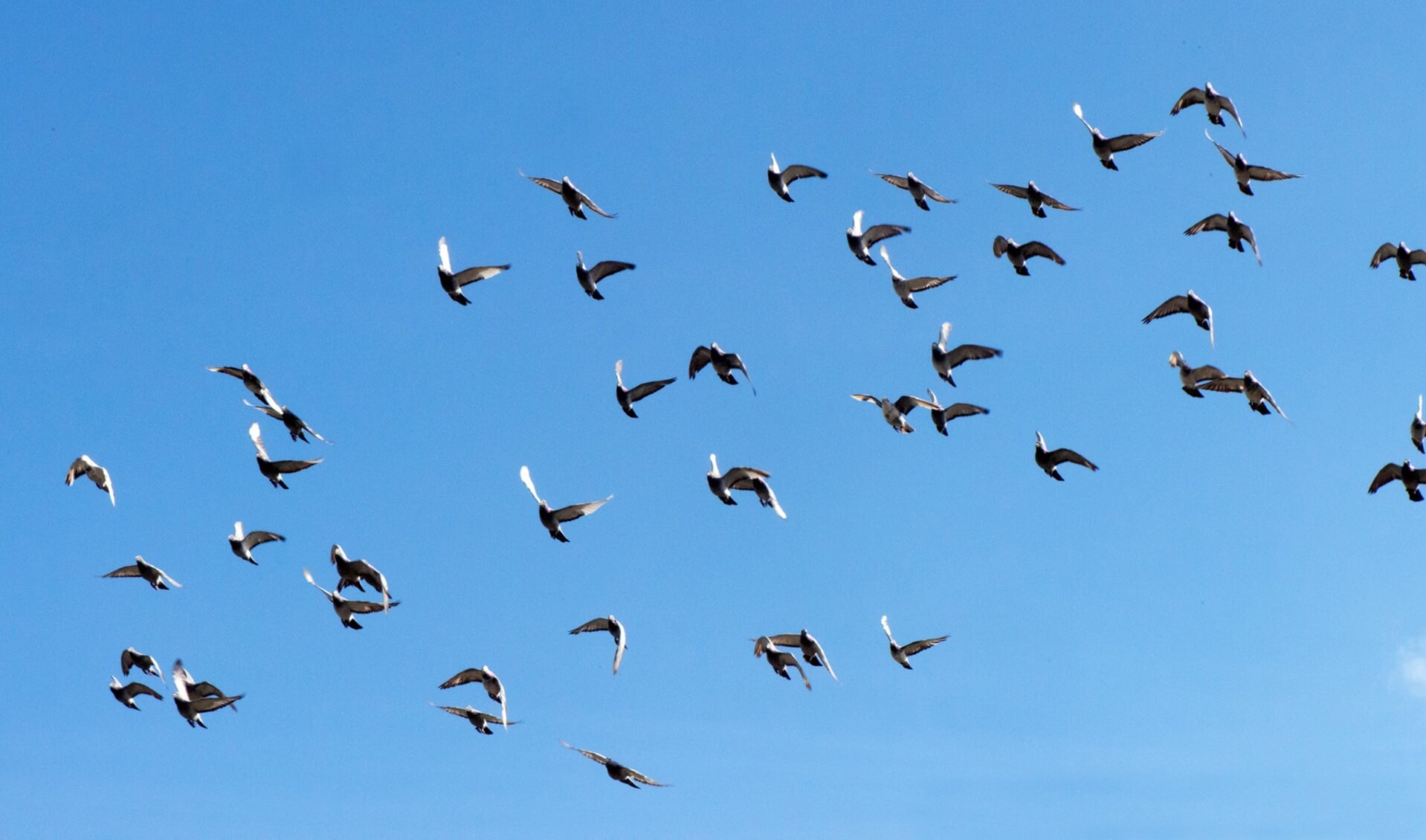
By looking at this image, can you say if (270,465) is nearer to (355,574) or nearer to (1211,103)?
(355,574)

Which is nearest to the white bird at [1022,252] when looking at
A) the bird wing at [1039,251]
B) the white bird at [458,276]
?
the bird wing at [1039,251]

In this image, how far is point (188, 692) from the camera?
148ft

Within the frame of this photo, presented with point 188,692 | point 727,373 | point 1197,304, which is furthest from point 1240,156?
point 188,692

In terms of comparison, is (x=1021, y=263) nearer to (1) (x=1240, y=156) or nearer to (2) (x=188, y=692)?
(1) (x=1240, y=156)

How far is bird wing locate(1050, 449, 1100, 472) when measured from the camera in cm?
4816

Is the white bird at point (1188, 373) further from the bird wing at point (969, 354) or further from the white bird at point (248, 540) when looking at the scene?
the white bird at point (248, 540)

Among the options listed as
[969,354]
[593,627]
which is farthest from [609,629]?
[969,354]

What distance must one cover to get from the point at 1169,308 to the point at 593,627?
1874 centimetres

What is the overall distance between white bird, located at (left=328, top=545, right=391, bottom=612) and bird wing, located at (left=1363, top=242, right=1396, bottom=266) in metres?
9.95

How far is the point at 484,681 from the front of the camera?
167 feet

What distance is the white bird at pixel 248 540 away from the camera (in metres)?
48.8

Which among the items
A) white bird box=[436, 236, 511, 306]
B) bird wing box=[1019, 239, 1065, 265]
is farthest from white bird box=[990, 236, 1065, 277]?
white bird box=[436, 236, 511, 306]

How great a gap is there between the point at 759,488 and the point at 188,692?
16.0 meters

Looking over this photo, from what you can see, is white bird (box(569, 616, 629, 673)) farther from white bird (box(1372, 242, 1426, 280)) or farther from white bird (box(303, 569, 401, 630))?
white bird (box(1372, 242, 1426, 280))
